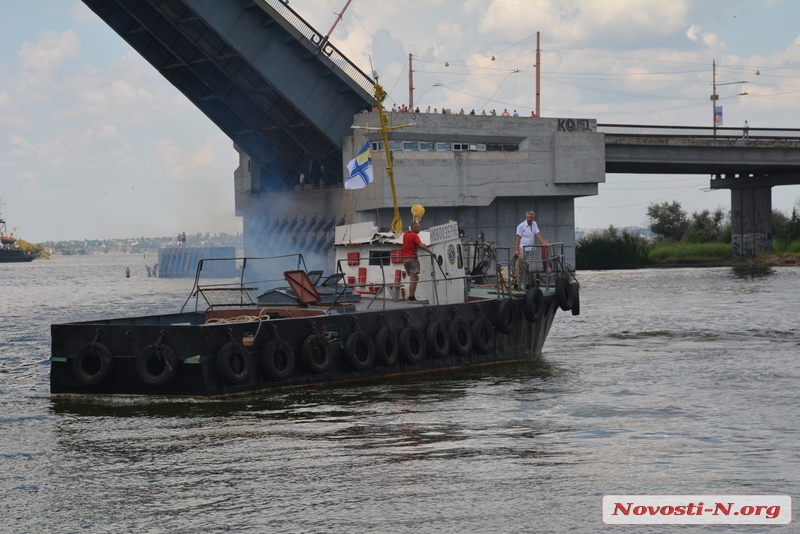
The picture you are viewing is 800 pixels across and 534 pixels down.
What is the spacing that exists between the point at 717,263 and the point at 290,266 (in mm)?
32603

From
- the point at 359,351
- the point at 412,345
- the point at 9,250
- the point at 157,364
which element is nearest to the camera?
the point at 157,364

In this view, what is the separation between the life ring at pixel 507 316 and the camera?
694 inches

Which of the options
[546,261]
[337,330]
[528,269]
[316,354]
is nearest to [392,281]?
[337,330]

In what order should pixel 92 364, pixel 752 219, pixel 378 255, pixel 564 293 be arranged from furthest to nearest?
pixel 752 219
pixel 564 293
pixel 378 255
pixel 92 364

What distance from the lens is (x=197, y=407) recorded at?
13.1 m

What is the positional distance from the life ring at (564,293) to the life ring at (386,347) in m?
4.66

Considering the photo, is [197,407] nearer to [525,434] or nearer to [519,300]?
[525,434]

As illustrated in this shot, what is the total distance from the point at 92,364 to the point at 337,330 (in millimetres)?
3540

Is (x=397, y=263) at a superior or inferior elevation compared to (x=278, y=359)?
superior

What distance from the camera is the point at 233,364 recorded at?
13578mm

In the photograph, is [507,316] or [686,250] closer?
[507,316]

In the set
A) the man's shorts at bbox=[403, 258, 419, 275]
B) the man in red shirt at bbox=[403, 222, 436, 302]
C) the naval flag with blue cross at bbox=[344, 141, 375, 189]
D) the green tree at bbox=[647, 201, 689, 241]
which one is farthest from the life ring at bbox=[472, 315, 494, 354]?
the green tree at bbox=[647, 201, 689, 241]

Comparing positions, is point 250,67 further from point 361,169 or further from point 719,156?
point 719,156

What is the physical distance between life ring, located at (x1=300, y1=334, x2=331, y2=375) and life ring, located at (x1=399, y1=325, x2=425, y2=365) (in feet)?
4.86
